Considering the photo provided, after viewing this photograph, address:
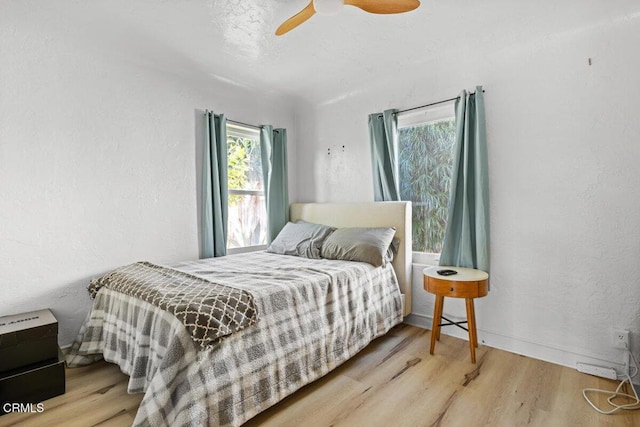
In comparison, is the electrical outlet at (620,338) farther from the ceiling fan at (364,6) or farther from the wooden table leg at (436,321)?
the ceiling fan at (364,6)

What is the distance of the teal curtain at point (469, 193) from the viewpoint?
249cm

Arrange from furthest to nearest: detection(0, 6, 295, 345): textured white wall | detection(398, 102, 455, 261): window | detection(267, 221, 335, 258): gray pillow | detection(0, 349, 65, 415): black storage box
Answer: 1. detection(267, 221, 335, 258): gray pillow
2. detection(398, 102, 455, 261): window
3. detection(0, 6, 295, 345): textured white wall
4. detection(0, 349, 65, 415): black storage box

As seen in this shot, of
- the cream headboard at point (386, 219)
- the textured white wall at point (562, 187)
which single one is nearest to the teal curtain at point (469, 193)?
the textured white wall at point (562, 187)

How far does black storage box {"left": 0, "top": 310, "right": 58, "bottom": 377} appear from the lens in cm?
174

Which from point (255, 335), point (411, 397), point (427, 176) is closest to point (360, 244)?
point (427, 176)

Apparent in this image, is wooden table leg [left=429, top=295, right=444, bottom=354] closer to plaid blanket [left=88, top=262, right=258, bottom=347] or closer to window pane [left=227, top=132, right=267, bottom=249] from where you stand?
plaid blanket [left=88, top=262, right=258, bottom=347]

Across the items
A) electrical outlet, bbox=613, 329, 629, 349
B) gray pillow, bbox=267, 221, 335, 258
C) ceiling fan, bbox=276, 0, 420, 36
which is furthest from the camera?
gray pillow, bbox=267, 221, 335, 258

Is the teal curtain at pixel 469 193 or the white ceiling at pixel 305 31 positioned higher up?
the white ceiling at pixel 305 31

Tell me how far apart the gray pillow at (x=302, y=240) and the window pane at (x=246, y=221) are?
38 centimetres

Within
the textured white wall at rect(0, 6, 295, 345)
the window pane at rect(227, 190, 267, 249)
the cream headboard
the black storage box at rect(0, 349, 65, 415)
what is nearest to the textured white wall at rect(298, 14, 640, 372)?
the cream headboard

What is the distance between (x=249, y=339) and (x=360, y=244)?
1.31 meters

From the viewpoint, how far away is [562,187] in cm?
223

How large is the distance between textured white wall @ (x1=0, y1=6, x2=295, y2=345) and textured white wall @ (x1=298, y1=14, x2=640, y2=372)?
2.36m

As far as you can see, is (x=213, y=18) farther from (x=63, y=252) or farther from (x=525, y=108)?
(x=525, y=108)
